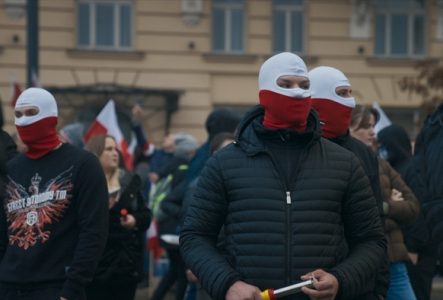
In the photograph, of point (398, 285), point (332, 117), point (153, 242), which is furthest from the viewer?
point (153, 242)

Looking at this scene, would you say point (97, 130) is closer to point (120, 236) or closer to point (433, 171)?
point (120, 236)

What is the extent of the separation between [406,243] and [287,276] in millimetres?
3476

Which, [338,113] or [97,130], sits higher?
[338,113]

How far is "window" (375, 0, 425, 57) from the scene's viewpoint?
25812 millimetres

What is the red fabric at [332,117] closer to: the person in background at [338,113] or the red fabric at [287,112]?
the person in background at [338,113]

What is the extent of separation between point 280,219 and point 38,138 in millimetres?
2068

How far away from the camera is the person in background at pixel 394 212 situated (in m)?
6.95

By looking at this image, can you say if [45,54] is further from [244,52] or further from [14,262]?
[14,262]

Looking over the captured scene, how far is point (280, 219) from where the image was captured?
4.36m

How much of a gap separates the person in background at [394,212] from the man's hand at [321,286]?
264 centimetres

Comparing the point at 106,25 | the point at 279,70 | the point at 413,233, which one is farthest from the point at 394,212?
the point at 106,25

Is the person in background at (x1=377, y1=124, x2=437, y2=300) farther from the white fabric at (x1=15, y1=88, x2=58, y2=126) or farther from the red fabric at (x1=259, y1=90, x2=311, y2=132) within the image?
the red fabric at (x1=259, y1=90, x2=311, y2=132)

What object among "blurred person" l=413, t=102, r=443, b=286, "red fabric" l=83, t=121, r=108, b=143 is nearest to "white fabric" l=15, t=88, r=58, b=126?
"blurred person" l=413, t=102, r=443, b=286

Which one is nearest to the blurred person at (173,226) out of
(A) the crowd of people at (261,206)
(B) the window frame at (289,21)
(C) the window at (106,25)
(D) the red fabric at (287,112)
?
(A) the crowd of people at (261,206)
